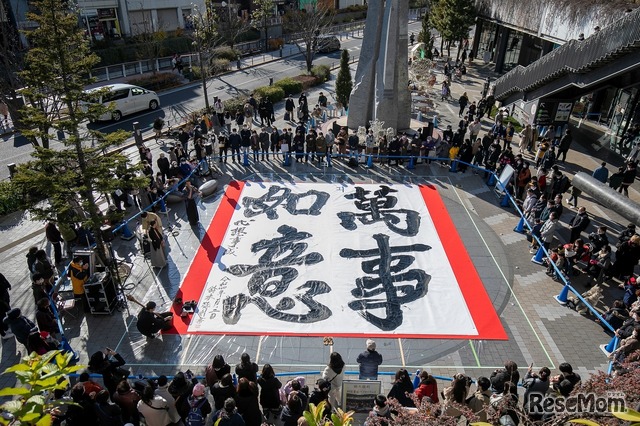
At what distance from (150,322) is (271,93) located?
21783 mm

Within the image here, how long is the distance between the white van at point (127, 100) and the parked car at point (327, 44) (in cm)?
2244

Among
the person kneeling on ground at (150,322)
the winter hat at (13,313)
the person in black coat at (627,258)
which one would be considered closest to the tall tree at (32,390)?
the person kneeling on ground at (150,322)

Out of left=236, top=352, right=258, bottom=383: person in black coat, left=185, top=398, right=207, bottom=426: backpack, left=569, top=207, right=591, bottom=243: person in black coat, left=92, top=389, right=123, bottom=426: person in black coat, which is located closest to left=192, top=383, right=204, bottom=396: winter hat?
left=185, top=398, right=207, bottom=426: backpack

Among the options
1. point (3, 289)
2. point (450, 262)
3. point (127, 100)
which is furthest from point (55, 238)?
point (127, 100)

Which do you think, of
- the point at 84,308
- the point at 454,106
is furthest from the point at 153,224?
the point at 454,106

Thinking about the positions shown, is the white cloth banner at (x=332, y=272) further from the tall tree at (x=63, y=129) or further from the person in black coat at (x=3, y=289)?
the person in black coat at (x=3, y=289)

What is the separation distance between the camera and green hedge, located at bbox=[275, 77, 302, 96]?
3206 cm

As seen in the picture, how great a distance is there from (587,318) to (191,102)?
86.7 ft

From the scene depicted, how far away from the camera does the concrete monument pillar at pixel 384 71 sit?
69.7 feet

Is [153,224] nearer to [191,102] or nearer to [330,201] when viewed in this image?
[330,201]

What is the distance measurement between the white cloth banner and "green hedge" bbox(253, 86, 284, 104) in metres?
13.5

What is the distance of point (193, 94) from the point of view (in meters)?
32.5

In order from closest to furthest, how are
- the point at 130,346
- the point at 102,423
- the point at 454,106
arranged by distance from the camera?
1. the point at 102,423
2. the point at 130,346
3. the point at 454,106

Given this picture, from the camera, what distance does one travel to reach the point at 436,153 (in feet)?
69.0
